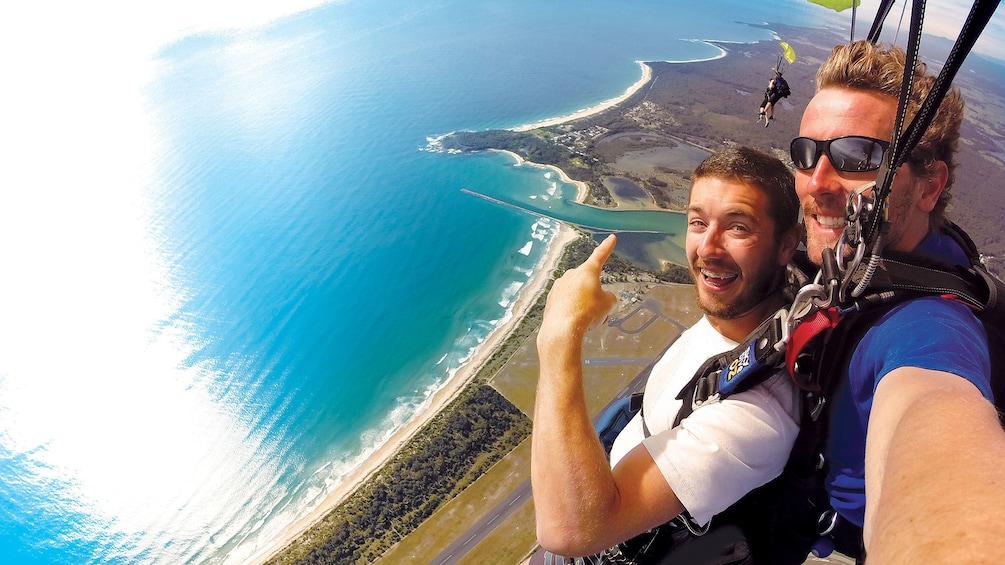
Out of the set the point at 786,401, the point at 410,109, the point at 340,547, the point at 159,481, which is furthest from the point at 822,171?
the point at 410,109

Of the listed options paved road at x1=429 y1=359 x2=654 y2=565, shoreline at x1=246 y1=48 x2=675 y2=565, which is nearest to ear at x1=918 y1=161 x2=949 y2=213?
paved road at x1=429 y1=359 x2=654 y2=565

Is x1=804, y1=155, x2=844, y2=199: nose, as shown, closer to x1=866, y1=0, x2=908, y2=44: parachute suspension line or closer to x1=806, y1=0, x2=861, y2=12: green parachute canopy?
x1=866, y1=0, x2=908, y2=44: parachute suspension line

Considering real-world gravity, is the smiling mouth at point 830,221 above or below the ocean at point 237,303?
above

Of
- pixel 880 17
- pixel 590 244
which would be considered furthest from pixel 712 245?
pixel 590 244

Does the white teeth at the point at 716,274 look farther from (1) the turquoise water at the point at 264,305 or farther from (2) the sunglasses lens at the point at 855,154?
(1) the turquoise water at the point at 264,305

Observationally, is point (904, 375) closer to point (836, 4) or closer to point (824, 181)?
point (824, 181)

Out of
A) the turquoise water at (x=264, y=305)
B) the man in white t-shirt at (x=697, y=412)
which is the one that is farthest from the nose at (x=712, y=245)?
the turquoise water at (x=264, y=305)

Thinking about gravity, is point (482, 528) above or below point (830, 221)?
below
